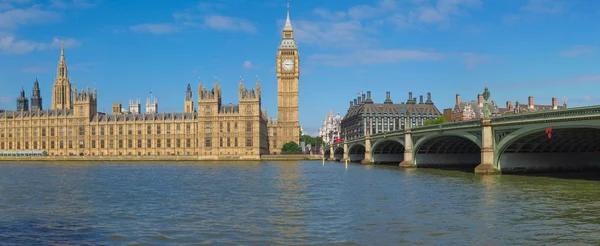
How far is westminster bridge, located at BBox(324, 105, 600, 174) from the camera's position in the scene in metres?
43.3

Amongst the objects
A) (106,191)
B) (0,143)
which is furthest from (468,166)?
(0,143)

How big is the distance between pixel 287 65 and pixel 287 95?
8.43 meters

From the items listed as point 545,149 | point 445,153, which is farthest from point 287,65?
point 545,149

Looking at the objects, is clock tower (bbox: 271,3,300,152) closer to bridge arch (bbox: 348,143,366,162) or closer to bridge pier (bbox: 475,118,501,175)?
bridge arch (bbox: 348,143,366,162)

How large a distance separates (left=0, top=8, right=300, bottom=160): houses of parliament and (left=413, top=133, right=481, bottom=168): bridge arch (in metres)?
62.9

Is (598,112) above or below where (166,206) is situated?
above

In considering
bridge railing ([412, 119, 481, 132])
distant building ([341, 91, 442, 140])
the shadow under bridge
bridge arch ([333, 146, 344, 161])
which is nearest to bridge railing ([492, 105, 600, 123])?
bridge railing ([412, 119, 481, 132])

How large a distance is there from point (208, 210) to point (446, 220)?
1215 centimetres

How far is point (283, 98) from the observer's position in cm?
15825

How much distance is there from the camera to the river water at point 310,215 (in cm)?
2177

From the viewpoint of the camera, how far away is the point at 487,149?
2068 inches

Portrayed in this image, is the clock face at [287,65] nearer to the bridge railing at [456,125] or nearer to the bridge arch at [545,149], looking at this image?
the bridge railing at [456,125]

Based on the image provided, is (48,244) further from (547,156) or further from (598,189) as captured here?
(547,156)

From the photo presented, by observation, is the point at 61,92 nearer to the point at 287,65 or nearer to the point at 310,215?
the point at 287,65
